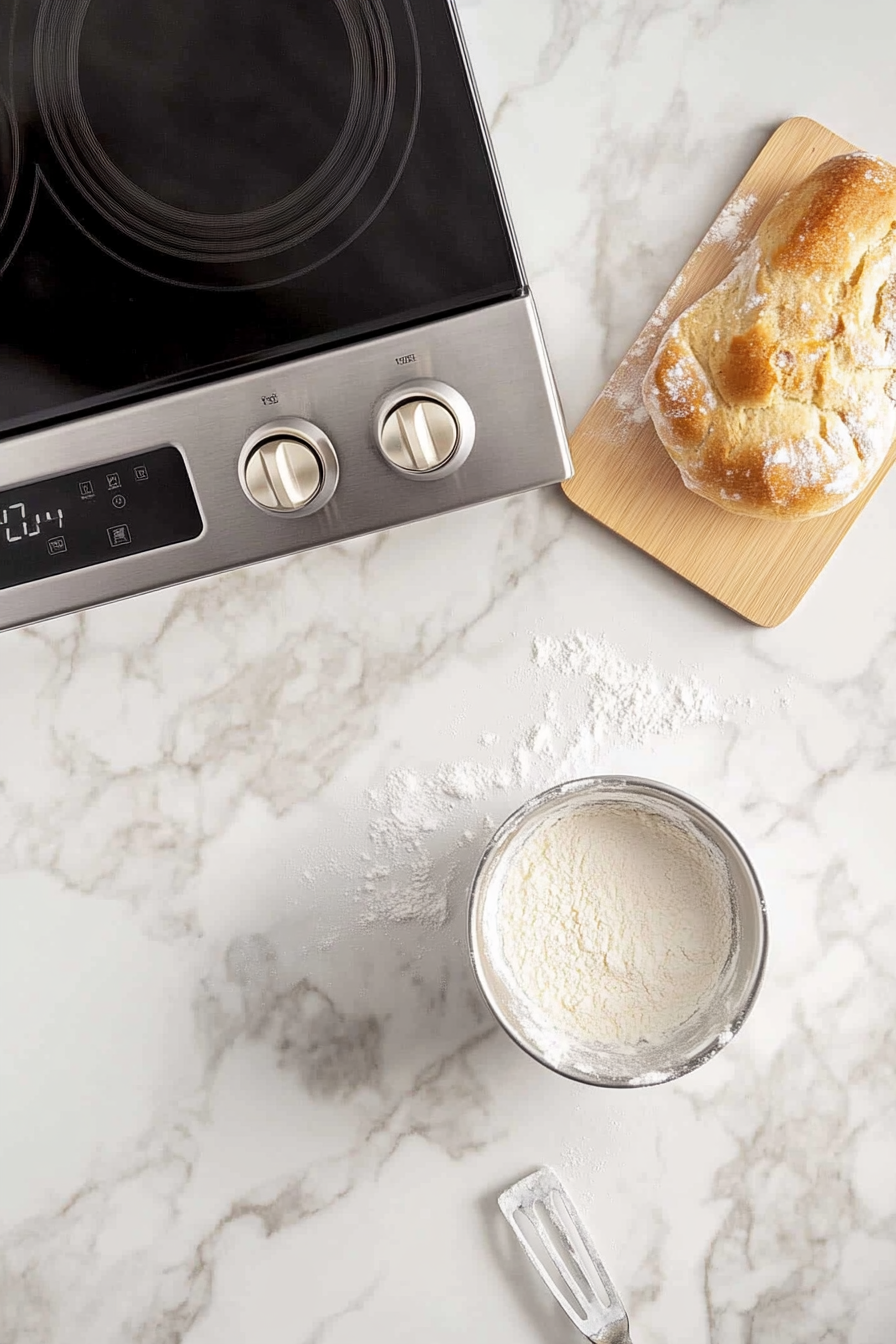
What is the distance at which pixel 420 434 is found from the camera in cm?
61

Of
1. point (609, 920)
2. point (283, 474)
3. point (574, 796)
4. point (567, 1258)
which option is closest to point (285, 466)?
point (283, 474)

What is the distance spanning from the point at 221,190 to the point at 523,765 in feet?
1.74

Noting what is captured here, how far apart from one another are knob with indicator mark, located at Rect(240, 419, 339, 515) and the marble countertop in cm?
30

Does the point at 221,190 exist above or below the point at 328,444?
above

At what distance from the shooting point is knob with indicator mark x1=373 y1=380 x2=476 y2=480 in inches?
24.0

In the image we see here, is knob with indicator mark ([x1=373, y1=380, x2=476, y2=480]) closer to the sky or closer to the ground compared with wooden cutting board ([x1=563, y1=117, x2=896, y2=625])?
closer to the sky

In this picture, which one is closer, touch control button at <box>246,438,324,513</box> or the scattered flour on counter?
touch control button at <box>246,438,324,513</box>

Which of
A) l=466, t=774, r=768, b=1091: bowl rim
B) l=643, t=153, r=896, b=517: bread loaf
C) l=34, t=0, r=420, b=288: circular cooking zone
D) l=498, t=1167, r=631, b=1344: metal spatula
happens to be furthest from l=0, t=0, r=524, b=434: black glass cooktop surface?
l=498, t=1167, r=631, b=1344: metal spatula

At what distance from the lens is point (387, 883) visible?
3.05 ft

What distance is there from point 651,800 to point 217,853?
1.34ft

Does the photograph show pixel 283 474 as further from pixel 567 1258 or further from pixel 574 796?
pixel 567 1258

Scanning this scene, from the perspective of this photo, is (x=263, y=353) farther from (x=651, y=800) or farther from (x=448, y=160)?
(x=651, y=800)

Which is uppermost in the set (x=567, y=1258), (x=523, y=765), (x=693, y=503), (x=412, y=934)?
(x=693, y=503)

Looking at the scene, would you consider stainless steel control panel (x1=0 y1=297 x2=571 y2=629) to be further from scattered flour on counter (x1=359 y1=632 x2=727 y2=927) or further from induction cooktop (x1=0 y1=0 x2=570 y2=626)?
scattered flour on counter (x1=359 y1=632 x2=727 y2=927)
